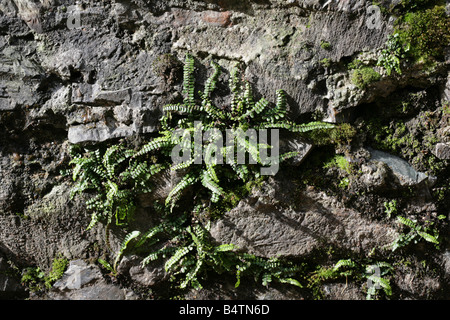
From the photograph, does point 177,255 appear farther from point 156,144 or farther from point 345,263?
point 345,263

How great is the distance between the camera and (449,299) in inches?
221

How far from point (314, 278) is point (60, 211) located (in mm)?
4059

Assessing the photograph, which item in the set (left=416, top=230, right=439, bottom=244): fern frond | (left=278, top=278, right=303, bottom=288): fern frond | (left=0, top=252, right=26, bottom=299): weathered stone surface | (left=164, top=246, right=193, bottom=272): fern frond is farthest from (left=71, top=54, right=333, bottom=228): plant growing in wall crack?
(left=416, top=230, right=439, bottom=244): fern frond

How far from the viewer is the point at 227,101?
17.6 feet

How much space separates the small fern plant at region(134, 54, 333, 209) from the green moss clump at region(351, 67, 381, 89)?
724mm

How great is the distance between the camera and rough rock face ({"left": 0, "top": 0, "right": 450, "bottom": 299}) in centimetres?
526

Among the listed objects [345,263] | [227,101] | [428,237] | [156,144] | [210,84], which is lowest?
[345,263]

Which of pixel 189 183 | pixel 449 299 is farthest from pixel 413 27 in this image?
pixel 449 299

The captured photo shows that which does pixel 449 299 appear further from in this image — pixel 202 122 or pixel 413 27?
pixel 202 122

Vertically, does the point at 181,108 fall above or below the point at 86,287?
above

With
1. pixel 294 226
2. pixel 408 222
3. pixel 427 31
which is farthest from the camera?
pixel 294 226

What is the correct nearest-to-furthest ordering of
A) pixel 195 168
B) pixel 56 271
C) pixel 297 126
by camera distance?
1. pixel 297 126
2. pixel 195 168
3. pixel 56 271

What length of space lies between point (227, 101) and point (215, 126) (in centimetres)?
43

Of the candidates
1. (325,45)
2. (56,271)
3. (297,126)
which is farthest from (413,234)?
(56,271)
